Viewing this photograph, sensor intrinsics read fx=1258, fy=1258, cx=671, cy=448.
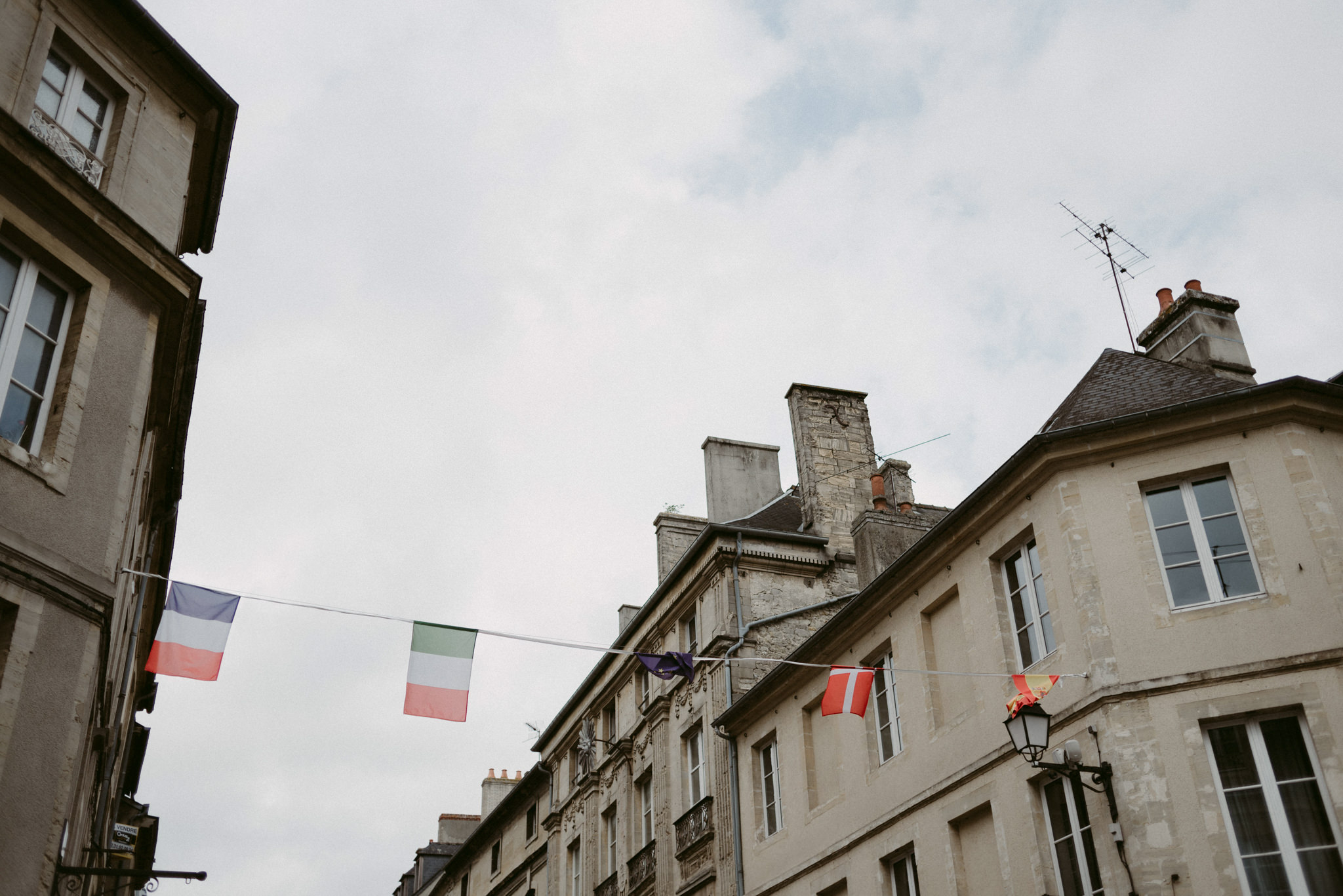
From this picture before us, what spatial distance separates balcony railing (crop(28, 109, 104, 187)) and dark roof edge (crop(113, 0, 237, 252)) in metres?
1.57

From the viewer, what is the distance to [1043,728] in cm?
1128

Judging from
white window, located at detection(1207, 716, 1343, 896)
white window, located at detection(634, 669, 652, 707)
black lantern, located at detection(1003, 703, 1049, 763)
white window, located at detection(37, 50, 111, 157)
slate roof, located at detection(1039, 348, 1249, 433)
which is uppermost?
white window, located at detection(37, 50, 111, 157)

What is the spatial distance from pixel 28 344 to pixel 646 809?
665 inches

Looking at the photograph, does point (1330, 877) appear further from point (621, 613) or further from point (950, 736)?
point (621, 613)

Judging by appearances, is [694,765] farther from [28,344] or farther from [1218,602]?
[28,344]

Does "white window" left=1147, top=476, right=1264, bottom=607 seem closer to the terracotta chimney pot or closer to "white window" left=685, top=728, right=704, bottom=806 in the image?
the terracotta chimney pot

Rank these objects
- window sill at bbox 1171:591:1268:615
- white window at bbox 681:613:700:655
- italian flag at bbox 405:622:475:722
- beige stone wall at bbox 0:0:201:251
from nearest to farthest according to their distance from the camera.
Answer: beige stone wall at bbox 0:0:201:251 < window sill at bbox 1171:591:1268:615 < italian flag at bbox 405:622:475:722 < white window at bbox 681:613:700:655

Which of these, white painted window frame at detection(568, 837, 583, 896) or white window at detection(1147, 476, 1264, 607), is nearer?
white window at detection(1147, 476, 1264, 607)

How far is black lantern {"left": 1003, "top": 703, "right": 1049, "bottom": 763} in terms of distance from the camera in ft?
36.8

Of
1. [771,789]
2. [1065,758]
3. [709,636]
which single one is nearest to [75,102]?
[1065,758]

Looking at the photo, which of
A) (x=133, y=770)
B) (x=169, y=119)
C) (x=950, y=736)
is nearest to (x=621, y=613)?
(x=133, y=770)

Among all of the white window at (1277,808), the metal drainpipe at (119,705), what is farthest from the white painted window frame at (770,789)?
the metal drainpipe at (119,705)

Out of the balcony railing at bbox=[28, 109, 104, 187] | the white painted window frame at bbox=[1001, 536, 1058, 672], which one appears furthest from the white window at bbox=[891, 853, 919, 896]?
the balcony railing at bbox=[28, 109, 104, 187]

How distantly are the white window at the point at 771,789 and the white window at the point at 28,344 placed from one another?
12.0 meters
